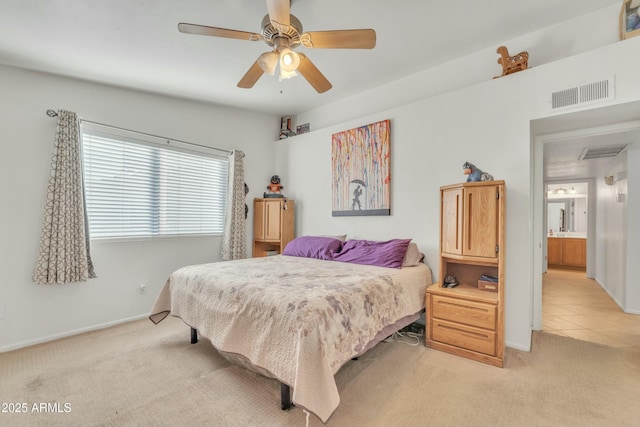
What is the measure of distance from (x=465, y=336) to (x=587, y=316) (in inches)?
89.5

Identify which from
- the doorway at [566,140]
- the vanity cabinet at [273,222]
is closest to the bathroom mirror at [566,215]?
the doorway at [566,140]

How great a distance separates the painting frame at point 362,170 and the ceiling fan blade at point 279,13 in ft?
6.47

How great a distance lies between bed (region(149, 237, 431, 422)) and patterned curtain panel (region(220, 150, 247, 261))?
129 centimetres

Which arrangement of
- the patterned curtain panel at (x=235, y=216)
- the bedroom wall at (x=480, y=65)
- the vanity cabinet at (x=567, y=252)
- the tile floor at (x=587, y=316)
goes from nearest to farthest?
1. the bedroom wall at (x=480, y=65)
2. the tile floor at (x=587, y=316)
3. the patterned curtain panel at (x=235, y=216)
4. the vanity cabinet at (x=567, y=252)

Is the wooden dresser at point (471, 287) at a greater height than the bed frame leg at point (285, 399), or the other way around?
the wooden dresser at point (471, 287)

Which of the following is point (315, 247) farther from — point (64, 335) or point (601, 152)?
point (601, 152)

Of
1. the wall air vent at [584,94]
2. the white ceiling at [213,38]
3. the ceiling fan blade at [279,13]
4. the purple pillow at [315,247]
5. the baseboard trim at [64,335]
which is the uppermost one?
the white ceiling at [213,38]

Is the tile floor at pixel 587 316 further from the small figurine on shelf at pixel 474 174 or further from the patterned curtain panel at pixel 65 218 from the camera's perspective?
the patterned curtain panel at pixel 65 218

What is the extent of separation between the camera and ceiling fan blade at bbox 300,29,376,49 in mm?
1905

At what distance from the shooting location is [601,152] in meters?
3.78

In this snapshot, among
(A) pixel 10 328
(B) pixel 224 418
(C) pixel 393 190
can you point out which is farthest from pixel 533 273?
(A) pixel 10 328

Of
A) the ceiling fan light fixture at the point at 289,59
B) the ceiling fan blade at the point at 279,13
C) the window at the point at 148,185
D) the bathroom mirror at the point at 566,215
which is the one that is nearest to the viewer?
the ceiling fan blade at the point at 279,13

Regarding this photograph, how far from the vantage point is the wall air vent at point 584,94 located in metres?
2.25

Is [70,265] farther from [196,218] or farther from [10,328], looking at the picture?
[196,218]
